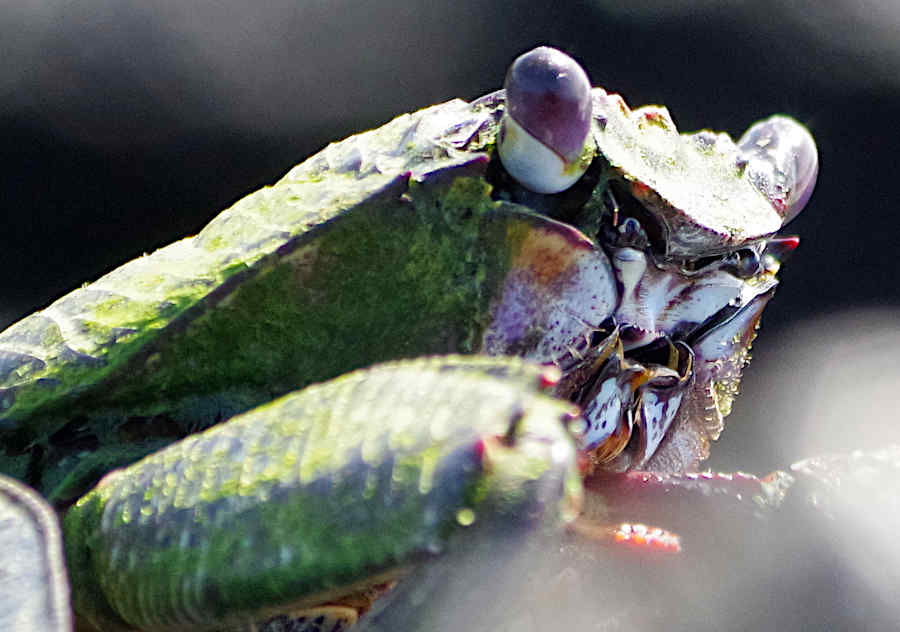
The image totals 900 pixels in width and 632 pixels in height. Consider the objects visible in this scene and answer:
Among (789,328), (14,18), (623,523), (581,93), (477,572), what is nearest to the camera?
(477,572)

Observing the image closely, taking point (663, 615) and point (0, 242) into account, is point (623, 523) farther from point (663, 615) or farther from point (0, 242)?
point (0, 242)

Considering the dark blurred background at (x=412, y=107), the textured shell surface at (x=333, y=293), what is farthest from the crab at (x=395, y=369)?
the dark blurred background at (x=412, y=107)

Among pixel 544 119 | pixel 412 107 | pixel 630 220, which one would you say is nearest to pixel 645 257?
pixel 630 220

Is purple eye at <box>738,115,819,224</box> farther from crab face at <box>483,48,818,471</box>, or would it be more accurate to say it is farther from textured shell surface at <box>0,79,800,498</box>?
textured shell surface at <box>0,79,800,498</box>

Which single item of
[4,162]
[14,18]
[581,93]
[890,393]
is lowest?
[890,393]

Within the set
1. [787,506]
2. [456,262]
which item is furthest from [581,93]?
[787,506]

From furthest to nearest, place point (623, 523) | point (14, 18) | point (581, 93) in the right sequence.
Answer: point (14, 18) → point (623, 523) → point (581, 93)

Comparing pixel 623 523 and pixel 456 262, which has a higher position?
pixel 456 262

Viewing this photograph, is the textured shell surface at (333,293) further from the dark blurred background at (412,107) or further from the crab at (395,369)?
the dark blurred background at (412,107)
